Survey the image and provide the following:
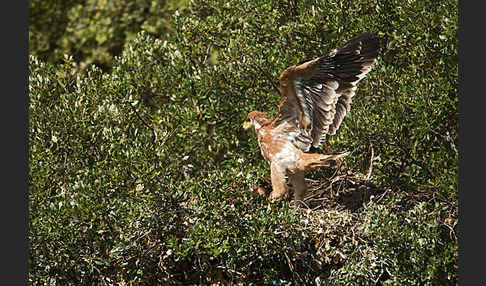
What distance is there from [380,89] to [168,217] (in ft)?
8.60

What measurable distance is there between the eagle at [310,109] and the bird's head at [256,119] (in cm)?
10

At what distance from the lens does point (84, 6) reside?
1346 centimetres

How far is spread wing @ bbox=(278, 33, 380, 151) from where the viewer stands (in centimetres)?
717

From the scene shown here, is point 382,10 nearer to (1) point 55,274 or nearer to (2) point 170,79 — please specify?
(2) point 170,79

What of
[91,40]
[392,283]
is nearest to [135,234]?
[392,283]

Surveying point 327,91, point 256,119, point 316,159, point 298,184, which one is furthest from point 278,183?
point 327,91

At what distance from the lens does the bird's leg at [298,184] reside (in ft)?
23.6

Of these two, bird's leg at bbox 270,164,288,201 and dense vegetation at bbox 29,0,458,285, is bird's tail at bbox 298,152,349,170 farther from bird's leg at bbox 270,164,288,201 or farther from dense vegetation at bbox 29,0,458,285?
dense vegetation at bbox 29,0,458,285

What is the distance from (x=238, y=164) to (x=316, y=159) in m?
1.19

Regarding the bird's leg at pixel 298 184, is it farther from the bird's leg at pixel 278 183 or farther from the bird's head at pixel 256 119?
the bird's head at pixel 256 119

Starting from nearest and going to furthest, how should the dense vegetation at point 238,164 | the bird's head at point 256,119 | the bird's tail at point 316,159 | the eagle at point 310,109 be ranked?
the dense vegetation at point 238,164 < the bird's tail at point 316,159 < the eagle at point 310,109 < the bird's head at point 256,119

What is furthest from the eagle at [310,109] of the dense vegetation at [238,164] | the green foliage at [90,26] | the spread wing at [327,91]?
the green foliage at [90,26]

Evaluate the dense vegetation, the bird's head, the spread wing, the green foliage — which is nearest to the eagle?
the spread wing

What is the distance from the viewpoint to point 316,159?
23.0ft
